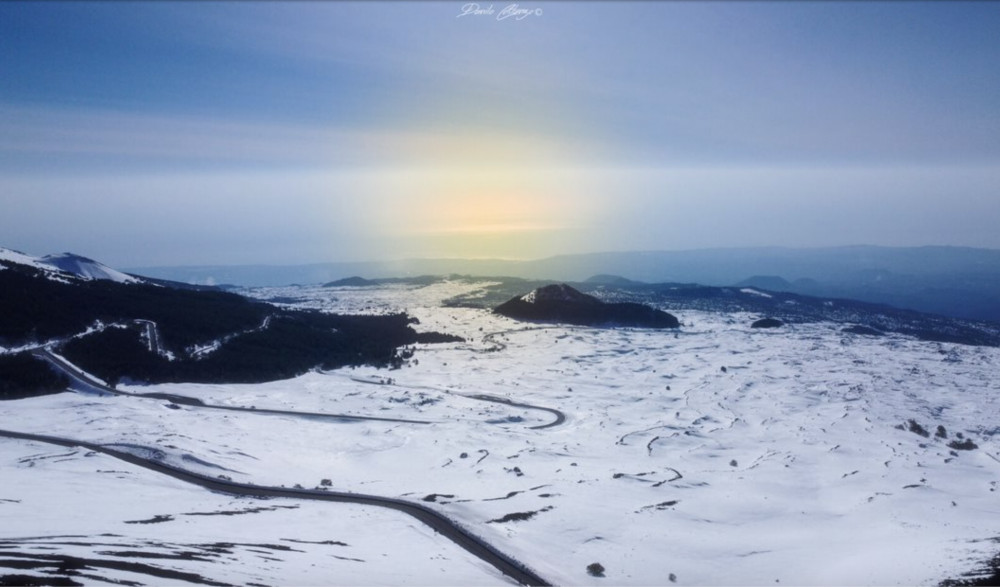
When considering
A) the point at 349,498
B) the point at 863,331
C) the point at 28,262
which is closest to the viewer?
the point at 349,498

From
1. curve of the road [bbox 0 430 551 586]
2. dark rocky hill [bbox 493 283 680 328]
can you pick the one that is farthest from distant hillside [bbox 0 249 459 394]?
dark rocky hill [bbox 493 283 680 328]

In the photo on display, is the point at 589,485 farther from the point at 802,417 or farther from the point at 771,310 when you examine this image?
the point at 771,310

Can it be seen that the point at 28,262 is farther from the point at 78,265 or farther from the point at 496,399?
the point at 496,399

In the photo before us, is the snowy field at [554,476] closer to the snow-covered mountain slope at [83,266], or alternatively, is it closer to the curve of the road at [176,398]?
the curve of the road at [176,398]

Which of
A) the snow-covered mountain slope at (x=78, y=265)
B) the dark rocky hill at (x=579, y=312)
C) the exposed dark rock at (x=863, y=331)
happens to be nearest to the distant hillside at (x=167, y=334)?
the snow-covered mountain slope at (x=78, y=265)

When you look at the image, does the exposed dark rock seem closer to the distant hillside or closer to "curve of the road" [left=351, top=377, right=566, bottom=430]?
the distant hillside

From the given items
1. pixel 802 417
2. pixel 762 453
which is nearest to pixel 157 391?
pixel 762 453

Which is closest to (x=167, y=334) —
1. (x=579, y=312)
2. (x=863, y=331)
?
(x=579, y=312)
